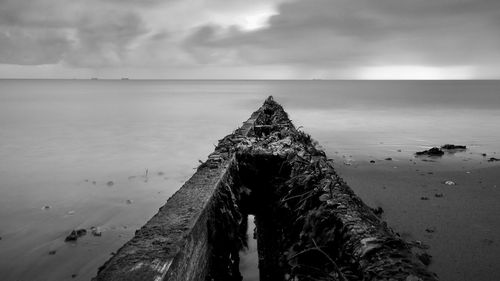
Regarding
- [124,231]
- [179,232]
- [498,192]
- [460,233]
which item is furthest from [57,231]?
[498,192]

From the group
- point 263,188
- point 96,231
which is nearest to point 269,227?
point 263,188

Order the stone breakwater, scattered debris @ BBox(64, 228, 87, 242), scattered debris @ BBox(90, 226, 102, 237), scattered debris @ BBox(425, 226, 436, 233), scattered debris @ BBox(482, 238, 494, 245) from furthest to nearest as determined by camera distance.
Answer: scattered debris @ BBox(90, 226, 102, 237)
scattered debris @ BBox(64, 228, 87, 242)
scattered debris @ BBox(425, 226, 436, 233)
scattered debris @ BBox(482, 238, 494, 245)
the stone breakwater

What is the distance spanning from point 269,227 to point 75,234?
4176mm

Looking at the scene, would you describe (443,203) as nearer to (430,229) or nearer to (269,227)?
(430,229)

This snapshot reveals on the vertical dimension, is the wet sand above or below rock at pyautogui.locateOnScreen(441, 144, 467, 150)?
below

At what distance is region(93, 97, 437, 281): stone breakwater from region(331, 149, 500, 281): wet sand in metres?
2.63

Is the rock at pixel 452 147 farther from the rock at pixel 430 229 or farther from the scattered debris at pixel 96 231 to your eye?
the scattered debris at pixel 96 231

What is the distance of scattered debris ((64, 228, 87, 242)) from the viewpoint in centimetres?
578

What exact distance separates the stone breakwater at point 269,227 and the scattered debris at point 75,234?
3.96m

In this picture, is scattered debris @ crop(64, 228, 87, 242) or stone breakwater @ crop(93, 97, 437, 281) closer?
stone breakwater @ crop(93, 97, 437, 281)

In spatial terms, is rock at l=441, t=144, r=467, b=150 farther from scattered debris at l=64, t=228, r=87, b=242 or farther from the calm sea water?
scattered debris at l=64, t=228, r=87, b=242

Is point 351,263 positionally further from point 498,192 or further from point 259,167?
point 498,192

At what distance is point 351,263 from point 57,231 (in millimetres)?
6182

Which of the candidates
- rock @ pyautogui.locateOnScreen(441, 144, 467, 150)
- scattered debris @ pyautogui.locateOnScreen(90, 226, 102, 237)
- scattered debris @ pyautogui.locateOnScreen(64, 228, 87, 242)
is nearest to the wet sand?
rock @ pyautogui.locateOnScreen(441, 144, 467, 150)
